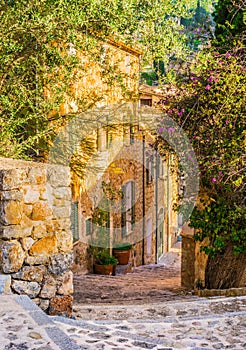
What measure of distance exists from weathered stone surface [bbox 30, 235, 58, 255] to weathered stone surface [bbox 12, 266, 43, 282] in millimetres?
160

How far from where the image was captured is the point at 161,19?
10742 millimetres

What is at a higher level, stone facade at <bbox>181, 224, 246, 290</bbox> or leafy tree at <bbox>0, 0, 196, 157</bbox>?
leafy tree at <bbox>0, 0, 196, 157</bbox>

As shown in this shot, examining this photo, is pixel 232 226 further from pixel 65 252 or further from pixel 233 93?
pixel 65 252

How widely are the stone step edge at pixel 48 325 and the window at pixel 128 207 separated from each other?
40.7 ft

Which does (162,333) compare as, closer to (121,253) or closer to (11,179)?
(11,179)

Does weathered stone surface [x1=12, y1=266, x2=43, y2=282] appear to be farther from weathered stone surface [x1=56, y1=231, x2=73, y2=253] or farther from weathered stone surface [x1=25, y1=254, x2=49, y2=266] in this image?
weathered stone surface [x1=56, y1=231, x2=73, y2=253]

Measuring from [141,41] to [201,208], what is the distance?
391 cm

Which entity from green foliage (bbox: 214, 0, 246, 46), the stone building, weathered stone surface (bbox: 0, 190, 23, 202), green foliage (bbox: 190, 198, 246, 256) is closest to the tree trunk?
green foliage (bbox: 190, 198, 246, 256)

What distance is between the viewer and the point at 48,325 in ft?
12.7

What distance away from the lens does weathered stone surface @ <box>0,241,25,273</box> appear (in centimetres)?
494

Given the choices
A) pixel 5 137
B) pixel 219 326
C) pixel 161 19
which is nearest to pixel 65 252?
pixel 219 326

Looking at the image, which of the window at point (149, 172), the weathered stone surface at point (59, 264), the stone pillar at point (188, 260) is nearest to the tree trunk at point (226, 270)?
the stone pillar at point (188, 260)

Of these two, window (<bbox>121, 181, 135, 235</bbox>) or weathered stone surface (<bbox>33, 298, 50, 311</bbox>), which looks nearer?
weathered stone surface (<bbox>33, 298, 50, 311</bbox>)

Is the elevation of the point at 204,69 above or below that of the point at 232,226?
above
